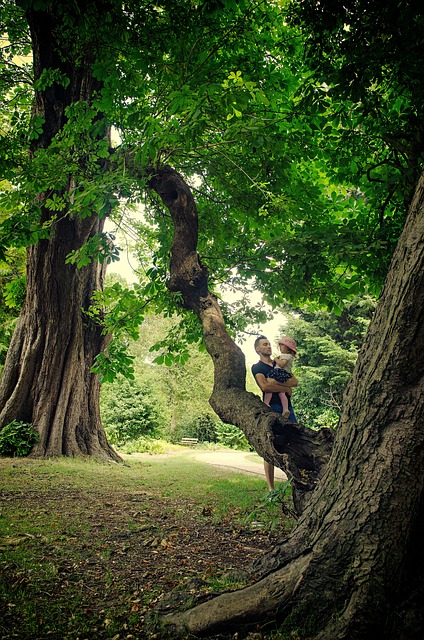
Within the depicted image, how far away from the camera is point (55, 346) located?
9.08 meters

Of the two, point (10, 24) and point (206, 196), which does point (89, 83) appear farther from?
point (206, 196)

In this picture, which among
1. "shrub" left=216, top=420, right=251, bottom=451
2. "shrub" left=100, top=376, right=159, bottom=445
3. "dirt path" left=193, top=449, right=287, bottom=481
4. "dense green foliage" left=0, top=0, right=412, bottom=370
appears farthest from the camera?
"shrub" left=216, top=420, right=251, bottom=451

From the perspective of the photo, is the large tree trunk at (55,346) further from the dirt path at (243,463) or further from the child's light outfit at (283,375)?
the child's light outfit at (283,375)

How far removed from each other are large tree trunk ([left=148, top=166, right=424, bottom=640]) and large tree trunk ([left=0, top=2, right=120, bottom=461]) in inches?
286

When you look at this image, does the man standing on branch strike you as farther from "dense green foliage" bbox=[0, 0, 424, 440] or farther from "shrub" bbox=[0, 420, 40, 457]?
"shrub" bbox=[0, 420, 40, 457]

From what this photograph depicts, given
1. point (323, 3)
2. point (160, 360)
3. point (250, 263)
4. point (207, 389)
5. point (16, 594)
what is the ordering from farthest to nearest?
point (207, 389)
point (250, 263)
point (160, 360)
point (323, 3)
point (16, 594)

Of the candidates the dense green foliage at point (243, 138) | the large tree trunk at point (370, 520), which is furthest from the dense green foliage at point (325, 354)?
the large tree trunk at point (370, 520)

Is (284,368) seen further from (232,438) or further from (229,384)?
(232,438)

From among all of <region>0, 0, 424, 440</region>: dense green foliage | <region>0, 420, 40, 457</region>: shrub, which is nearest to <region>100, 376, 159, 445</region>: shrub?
<region>0, 420, 40, 457</region>: shrub

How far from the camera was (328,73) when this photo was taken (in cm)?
376

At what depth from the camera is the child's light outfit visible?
4980mm

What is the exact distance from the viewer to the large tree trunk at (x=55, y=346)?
8.53 meters

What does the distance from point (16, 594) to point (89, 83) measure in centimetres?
867

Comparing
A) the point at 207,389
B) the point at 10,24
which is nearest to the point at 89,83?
the point at 10,24
